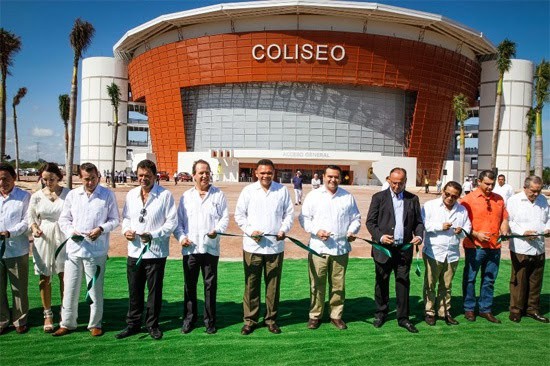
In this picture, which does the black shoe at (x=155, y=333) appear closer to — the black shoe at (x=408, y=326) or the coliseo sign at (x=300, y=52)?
the black shoe at (x=408, y=326)

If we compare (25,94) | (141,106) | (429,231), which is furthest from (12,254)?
(141,106)

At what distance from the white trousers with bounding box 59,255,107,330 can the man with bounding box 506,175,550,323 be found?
576 cm

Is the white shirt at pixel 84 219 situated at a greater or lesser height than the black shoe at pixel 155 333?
greater

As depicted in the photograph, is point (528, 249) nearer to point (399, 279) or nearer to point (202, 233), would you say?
point (399, 279)

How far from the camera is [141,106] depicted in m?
69.4

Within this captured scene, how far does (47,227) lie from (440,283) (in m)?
5.41

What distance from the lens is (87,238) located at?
203 inches

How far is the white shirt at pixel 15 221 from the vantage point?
5.30 meters

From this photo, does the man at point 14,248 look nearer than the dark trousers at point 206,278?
Yes

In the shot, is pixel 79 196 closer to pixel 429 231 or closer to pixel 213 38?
pixel 429 231

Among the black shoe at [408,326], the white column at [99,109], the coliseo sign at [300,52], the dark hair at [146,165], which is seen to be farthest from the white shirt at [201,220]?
the white column at [99,109]

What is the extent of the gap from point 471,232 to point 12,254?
20.4ft

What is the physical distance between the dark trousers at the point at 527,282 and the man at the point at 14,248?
679 cm

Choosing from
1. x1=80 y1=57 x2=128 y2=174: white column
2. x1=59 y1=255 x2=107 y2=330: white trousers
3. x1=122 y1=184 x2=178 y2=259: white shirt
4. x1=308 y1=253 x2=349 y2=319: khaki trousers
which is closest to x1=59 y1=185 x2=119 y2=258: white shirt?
x1=59 y1=255 x2=107 y2=330: white trousers
